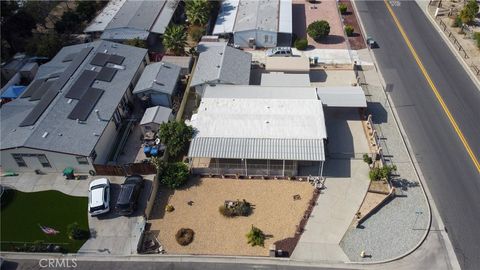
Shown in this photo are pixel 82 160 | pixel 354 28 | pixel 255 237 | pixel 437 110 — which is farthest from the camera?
pixel 354 28

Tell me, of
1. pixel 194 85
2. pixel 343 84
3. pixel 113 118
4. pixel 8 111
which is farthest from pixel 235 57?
pixel 8 111

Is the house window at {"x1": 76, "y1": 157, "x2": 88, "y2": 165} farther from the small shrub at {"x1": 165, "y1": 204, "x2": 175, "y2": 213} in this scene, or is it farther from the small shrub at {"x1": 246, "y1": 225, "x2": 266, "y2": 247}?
the small shrub at {"x1": 246, "y1": 225, "x2": 266, "y2": 247}

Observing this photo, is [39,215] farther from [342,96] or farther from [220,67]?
[342,96]

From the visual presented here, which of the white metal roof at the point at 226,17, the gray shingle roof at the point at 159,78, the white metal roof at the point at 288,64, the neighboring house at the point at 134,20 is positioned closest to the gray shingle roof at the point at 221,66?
the gray shingle roof at the point at 159,78

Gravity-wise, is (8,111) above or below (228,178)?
above

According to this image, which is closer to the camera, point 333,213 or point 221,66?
point 333,213

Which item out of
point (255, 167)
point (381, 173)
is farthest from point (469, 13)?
Result: point (255, 167)

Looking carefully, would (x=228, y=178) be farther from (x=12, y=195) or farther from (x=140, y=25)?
(x=140, y=25)
